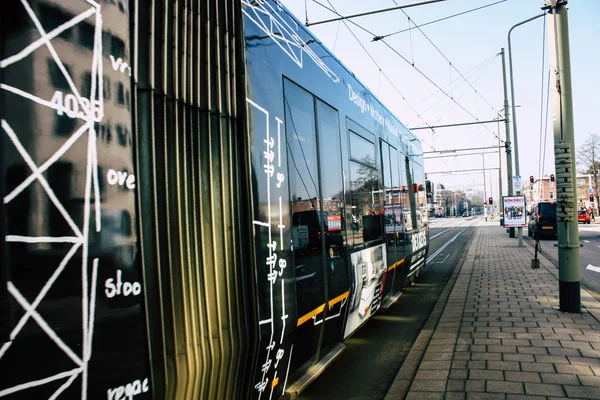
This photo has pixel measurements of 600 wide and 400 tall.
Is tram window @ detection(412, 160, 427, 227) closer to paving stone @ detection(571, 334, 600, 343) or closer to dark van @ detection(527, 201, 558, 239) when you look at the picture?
paving stone @ detection(571, 334, 600, 343)

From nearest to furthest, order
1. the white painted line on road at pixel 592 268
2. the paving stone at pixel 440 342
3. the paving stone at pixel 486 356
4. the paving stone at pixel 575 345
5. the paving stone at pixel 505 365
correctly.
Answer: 1. the paving stone at pixel 505 365
2. the paving stone at pixel 486 356
3. the paving stone at pixel 575 345
4. the paving stone at pixel 440 342
5. the white painted line on road at pixel 592 268

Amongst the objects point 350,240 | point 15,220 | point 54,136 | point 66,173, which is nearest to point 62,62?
point 54,136

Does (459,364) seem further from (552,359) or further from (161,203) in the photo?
(161,203)

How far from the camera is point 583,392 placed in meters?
3.81

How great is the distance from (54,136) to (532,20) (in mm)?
19363

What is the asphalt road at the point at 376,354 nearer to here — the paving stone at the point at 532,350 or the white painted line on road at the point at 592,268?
the paving stone at the point at 532,350

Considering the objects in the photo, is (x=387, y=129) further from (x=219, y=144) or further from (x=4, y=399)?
(x=4, y=399)

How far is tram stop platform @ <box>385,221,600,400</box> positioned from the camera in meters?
4.03

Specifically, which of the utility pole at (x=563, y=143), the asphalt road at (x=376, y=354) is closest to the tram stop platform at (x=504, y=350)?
the asphalt road at (x=376, y=354)

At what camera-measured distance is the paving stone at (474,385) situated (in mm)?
4031

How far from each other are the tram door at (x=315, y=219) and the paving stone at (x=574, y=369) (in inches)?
79.0

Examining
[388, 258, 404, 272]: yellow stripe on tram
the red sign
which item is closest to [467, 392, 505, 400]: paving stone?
the red sign

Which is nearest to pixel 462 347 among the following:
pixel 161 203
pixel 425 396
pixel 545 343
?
pixel 545 343

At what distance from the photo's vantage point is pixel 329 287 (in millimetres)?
3979
